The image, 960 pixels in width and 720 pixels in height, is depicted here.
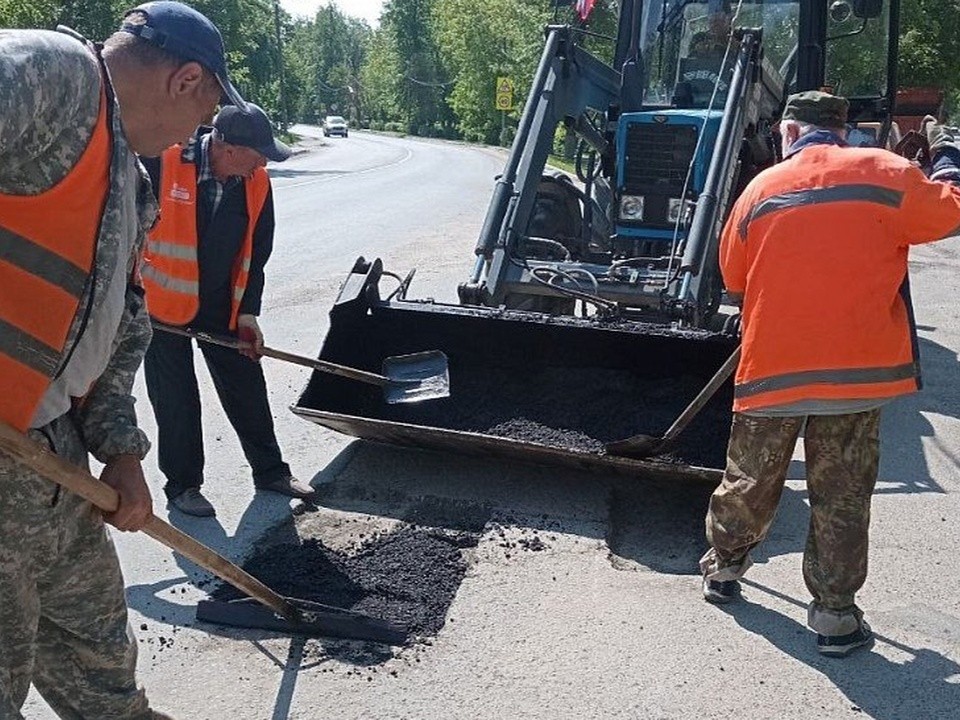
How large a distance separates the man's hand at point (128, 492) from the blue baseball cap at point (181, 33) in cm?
91

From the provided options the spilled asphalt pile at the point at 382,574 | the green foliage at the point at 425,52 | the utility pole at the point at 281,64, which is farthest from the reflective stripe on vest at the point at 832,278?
the utility pole at the point at 281,64

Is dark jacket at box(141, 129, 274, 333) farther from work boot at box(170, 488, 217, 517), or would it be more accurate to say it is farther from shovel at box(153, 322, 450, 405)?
work boot at box(170, 488, 217, 517)

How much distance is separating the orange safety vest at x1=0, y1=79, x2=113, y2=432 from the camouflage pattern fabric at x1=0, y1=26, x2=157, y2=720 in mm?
25

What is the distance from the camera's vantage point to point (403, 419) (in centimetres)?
520

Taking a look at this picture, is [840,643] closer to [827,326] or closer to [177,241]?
[827,326]

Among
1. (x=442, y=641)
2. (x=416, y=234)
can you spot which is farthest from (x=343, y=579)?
(x=416, y=234)

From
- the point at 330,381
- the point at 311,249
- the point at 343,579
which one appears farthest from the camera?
the point at 311,249

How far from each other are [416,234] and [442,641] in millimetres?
10762

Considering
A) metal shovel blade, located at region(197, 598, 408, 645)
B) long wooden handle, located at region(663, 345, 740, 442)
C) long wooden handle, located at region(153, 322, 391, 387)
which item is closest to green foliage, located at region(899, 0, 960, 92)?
long wooden handle, located at region(663, 345, 740, 442)

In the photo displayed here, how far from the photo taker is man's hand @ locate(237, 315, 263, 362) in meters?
4.45

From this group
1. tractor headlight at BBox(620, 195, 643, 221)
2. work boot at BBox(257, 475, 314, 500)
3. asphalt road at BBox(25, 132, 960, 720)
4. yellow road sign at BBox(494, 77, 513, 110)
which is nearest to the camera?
asphalt road at BBox(25, 132, 960, 720)

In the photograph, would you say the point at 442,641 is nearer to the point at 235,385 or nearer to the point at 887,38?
the point at 235,385

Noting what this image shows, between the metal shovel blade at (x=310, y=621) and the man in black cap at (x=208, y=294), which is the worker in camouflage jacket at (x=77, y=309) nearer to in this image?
the metal shovel blade at (x=310, y=621)

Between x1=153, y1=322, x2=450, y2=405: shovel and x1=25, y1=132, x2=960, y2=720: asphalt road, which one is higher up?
x1=153, y1=322, x2=450, y2=405: shovel
